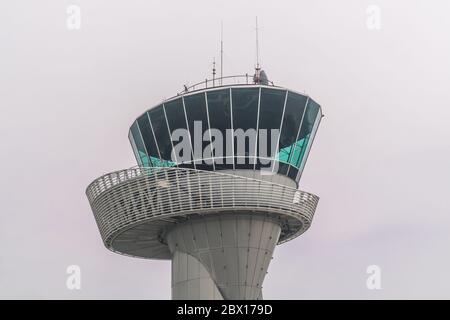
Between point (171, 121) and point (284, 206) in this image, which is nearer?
point (284, 206)

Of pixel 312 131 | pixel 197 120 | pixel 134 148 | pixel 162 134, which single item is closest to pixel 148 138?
pixel 162 134

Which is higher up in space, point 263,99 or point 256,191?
point 263,99

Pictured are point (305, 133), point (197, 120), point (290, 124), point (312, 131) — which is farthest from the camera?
point (312, 131)

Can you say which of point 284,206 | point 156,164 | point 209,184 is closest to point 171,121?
point 156,164

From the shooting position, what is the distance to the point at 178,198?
50.5 metres

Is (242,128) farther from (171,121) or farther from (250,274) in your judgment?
(250,274)

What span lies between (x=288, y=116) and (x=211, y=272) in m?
13.3

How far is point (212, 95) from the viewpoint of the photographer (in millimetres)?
54094

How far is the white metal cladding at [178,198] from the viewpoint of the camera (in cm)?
5038

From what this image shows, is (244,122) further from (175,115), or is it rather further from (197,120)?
(175,115)

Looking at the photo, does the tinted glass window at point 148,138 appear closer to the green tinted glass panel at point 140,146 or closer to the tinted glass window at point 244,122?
the green tinted glass panel at point 140,146

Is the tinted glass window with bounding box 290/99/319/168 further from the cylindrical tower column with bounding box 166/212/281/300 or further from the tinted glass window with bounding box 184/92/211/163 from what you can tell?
the tinted glass window with bounding box 184/92/211/163

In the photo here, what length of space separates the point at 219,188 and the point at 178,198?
3039 millimetres

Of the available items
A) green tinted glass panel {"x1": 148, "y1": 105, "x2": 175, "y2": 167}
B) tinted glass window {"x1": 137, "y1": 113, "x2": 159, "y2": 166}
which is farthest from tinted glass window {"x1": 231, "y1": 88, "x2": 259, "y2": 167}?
tinted glass window {"x1": 137, "y1": 113, "x2": 159, "y2": 166}
